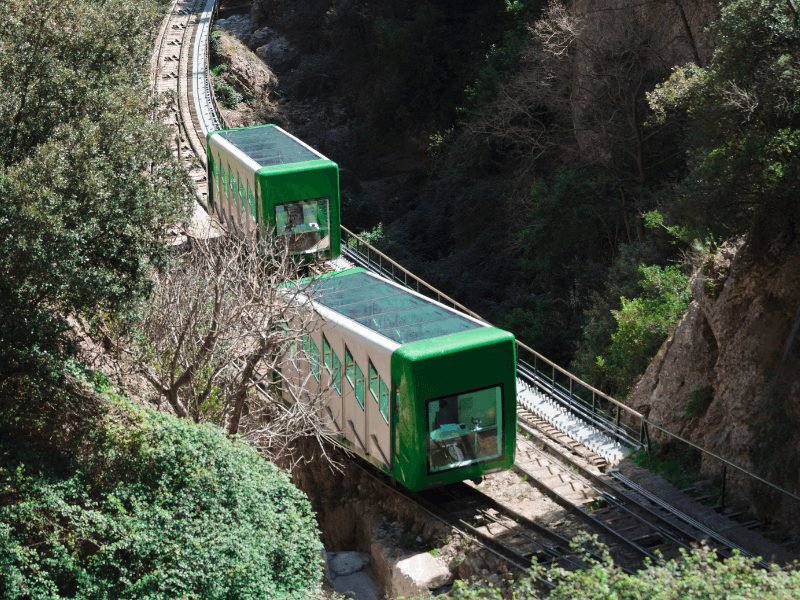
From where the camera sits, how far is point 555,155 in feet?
122

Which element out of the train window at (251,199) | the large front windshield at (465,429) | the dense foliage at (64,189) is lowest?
the large front windshield at (465,429)

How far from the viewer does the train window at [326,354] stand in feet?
60.5

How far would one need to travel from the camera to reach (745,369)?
1794 cm

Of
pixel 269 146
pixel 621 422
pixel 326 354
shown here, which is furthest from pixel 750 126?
pixel 269 146

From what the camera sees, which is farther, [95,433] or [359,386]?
[359,386]

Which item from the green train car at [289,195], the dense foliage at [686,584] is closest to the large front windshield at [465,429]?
the dense foliage at [686,584]

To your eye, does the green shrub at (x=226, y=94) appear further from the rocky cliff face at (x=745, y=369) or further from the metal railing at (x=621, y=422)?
the rocky cliff face at (x=745, y=369)

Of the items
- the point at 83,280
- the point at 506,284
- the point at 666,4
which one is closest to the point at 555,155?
the point at 506,284

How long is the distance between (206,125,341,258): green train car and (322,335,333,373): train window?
5226 millimetres

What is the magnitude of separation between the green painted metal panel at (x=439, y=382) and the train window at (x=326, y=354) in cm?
238

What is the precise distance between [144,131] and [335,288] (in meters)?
4.81

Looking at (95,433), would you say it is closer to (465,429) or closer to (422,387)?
(422,387)

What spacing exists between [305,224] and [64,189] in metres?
11.4

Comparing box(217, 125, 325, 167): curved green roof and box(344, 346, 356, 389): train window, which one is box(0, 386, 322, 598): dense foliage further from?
box(217, 125, 325, 167): curved green roof
